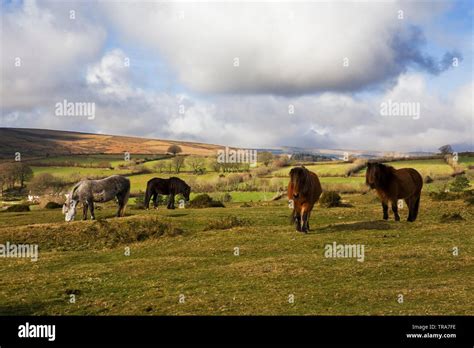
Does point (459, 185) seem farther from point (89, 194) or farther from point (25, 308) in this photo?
point (25, 308)

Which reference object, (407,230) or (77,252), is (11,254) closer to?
(77,252)

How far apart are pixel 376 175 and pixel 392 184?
116 centimetres

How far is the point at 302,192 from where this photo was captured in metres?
22.5

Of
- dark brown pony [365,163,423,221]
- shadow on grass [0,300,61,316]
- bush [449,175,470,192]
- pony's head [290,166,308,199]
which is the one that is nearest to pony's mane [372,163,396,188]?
dark brown pony [365,163,423,221]

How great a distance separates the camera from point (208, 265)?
59.4ft

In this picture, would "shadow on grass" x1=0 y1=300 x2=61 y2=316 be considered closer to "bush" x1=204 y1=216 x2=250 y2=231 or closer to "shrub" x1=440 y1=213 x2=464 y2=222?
"bush" x1=204 y1=216 x2=250 y2=231

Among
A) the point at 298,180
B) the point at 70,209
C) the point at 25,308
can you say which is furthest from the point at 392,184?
the point at 70,209

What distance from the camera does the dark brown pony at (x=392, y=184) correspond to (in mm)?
25469

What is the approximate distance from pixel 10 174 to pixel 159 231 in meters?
75.8

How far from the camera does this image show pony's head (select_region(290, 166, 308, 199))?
71.9 feet

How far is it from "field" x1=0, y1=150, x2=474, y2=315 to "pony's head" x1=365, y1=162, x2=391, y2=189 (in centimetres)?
221

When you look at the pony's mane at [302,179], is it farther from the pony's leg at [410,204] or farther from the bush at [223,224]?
the pony's leg at [410,204]

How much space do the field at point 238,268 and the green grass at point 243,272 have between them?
0.13ft

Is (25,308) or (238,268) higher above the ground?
(238,268)
